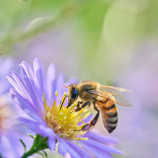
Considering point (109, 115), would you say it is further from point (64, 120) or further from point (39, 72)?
point (39, 72)

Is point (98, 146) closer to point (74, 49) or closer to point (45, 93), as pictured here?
point (45, 93)

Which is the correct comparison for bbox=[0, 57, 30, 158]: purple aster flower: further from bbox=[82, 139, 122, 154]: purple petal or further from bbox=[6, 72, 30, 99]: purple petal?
bbox=[82, 139, 122, 154]: purple petal

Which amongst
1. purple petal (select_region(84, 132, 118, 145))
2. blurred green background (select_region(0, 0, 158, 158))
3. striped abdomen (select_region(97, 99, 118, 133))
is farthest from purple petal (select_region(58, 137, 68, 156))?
blurred green background (select_region(0, 0, 158, 158))

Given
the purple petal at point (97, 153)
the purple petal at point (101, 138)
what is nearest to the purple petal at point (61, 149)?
the purple petal at point (97, 153)

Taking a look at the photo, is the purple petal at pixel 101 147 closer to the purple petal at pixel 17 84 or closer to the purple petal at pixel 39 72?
the purple petal at pixel 39 72

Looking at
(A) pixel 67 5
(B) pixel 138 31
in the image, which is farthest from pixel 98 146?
(B) pixel 138 31
